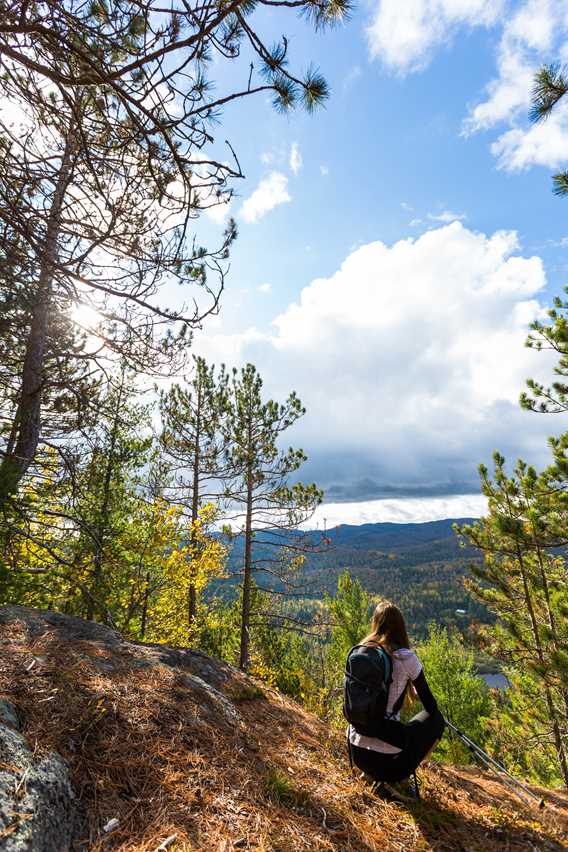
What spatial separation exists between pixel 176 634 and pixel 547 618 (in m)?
10.3

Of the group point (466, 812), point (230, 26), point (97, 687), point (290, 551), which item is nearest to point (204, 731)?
point (97, 687)

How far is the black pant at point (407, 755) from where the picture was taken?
336cm

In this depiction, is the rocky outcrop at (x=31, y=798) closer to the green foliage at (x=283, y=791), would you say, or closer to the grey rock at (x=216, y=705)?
the green foliage at (x=283, y=791)

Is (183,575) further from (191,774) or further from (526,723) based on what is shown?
(526,723)

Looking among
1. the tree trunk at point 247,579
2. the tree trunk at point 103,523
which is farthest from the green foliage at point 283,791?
the tree trunk at point 247,579

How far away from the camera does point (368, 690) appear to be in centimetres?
335

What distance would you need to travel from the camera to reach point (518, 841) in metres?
3.14

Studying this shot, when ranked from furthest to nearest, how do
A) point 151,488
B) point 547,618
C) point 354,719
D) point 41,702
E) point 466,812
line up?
point 151,488, point 547,618, point 466,812, point 354,719, point 41,702

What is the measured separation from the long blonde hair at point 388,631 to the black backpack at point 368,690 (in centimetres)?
21

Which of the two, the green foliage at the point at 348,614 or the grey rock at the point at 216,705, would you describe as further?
the green foliage at the point at 348,614

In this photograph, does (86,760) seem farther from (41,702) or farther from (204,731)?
(204,731)

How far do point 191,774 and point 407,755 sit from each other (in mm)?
1889

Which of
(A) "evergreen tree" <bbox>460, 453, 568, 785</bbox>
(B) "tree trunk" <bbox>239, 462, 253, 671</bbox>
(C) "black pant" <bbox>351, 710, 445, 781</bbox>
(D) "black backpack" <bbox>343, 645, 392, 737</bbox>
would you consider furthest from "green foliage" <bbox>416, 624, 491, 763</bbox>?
(D) "black backpack" <bbox>343, 645, 392, 737</bbox>

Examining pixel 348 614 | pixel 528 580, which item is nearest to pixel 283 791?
pixel 528 580
